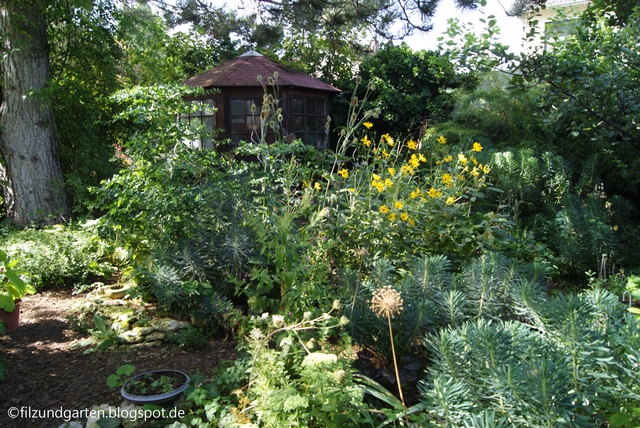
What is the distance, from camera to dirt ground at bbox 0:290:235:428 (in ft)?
7.55

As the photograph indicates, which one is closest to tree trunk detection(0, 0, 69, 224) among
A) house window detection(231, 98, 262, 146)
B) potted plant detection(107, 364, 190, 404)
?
house window detection(231, 98, 262, 146)

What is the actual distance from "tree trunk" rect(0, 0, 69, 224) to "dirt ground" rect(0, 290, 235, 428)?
2536 millimetres

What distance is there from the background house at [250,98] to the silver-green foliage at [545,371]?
6737 millimetres

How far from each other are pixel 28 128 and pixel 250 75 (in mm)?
3597

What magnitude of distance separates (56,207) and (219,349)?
12.2 ft

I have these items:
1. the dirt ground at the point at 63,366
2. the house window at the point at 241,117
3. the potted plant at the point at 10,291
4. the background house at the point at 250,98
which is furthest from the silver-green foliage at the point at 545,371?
the house window at the point at 241,117

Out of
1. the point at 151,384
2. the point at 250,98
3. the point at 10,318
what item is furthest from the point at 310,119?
the point at 151,384

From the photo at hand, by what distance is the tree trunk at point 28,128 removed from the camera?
17.1 feet

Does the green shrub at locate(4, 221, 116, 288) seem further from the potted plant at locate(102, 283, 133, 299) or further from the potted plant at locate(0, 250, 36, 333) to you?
the potted plant at locate(0, 250, 36, 333)

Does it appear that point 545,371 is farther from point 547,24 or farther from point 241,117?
point 241,117

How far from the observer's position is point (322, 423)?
1810mm

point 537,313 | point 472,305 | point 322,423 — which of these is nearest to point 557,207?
point 472,305

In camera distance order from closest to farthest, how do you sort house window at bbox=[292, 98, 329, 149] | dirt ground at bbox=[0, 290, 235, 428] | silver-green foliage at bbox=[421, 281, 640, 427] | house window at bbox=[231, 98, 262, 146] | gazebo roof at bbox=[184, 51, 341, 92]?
1. silver-green foliage at bbox=[421, 281, 640, 427]
2. dirt ground at bbox=[0, 290, 235, 428]
3. gazebo roof at bbox=[184, 51, 341, 92]
4. house window at bbox=[231, 98, 262, 146]
5. house window at bbox=[292, 98, 329, 149]

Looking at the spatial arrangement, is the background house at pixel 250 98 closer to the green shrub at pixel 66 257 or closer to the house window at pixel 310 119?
the house window at pixel 310 119
